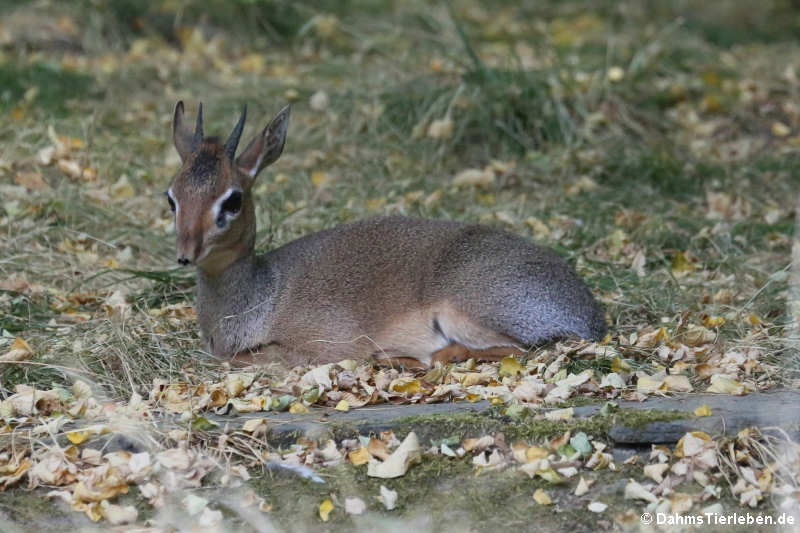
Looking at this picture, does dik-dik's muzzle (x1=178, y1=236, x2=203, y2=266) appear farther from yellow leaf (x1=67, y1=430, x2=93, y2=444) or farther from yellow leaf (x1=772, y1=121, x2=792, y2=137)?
yellow leaf (x1=772, y1=121, x2=792, y2=137)

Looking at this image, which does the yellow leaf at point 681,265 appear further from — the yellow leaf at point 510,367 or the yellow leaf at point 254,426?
the yellow leaf at point 254,426

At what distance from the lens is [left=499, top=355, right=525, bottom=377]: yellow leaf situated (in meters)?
5.50

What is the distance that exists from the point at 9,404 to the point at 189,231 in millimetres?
1178

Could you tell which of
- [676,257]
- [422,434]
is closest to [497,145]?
[676,257]

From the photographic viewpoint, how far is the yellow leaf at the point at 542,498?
4254mm

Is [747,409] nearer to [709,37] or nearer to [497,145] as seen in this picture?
[497,145]

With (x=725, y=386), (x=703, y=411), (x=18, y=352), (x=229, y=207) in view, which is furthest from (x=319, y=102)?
(x=703, y=411)

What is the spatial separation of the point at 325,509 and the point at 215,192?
202 cm

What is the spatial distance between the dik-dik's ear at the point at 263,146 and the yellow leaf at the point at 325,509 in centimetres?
224

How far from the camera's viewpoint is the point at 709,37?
13.7 metres

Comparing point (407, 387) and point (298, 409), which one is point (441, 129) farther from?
point (298, 409)

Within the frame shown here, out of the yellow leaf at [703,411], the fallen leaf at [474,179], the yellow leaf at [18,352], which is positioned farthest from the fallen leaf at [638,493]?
the fallen leaf at [474,179]

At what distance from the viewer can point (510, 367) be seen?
551 centimetres

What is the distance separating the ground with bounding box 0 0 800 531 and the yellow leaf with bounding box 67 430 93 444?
10 mm
